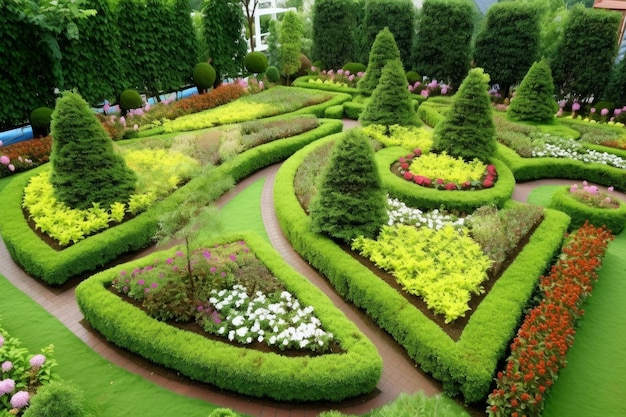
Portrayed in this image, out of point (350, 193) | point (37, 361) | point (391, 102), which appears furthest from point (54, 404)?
point (391, 102)

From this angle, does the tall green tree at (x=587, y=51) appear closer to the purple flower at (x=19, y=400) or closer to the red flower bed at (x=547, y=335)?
the red flower bed at (x=547, y=335)

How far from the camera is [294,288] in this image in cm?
846

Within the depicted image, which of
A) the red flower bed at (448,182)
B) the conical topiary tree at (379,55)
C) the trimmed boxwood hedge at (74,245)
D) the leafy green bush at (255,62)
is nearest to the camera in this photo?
the trimmed boxwood hedge at (74,245)

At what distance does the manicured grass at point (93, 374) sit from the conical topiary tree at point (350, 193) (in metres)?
4.90

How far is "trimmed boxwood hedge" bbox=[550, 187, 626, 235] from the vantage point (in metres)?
11.8

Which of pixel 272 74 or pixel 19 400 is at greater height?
pixel 272 74

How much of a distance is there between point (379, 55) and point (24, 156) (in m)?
16.0

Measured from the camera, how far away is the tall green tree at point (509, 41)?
22578 mm

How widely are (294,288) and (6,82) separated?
48.0ft

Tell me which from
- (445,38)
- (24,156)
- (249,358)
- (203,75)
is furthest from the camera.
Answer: (445,38)

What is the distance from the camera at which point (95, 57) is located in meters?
18.4

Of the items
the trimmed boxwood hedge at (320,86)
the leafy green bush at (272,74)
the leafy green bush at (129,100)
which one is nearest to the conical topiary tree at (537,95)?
the trimmed boxwood hedge at (320,86)

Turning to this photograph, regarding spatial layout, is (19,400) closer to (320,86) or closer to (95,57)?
(95,57)

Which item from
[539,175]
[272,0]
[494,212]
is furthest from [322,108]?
[272,0]
